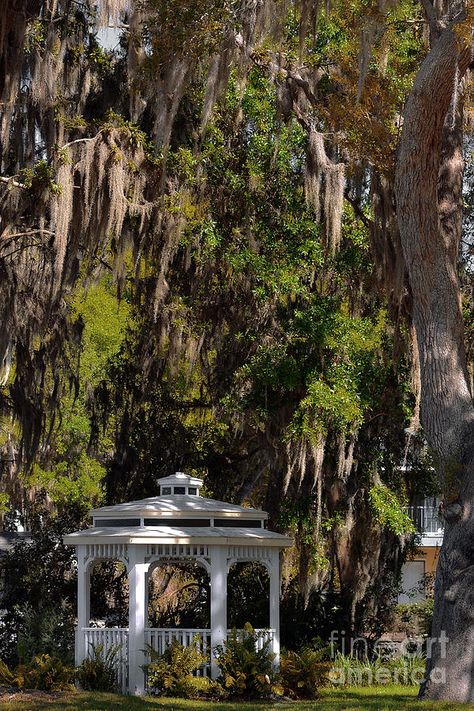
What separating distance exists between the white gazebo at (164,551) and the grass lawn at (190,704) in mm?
1229

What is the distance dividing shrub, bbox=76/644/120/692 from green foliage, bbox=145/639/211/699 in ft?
1.60

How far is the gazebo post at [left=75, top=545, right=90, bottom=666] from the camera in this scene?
16.2 metres

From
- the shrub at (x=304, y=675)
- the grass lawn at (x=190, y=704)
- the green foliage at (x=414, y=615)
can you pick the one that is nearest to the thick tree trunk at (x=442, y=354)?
the grass lawn at (x=190, y=704)

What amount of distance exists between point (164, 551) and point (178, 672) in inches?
64.9

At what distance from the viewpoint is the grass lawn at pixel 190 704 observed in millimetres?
12570

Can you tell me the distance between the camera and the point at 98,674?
15.5 m

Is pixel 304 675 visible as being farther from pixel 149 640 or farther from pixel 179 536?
pixel 179 536

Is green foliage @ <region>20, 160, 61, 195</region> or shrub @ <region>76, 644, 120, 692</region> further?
green foliage @ <region>20, 160, 61, 195</region>

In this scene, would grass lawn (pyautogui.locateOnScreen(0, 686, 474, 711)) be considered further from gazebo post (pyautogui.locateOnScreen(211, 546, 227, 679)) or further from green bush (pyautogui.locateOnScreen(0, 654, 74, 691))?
gazebo post (pyautogui.locateOnScreen(211, 546, 227, 679))

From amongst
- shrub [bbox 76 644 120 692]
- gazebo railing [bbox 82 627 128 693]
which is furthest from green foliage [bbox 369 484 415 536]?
shrub [bbox 76 644 120 692]

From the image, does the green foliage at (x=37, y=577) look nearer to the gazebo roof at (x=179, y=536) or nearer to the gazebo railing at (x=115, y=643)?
the gazebo railing at (x=115, y=643)

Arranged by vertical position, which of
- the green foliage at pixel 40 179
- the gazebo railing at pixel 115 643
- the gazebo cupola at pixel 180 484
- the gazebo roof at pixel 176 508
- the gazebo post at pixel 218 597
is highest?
the green foliage at pixel 40 179

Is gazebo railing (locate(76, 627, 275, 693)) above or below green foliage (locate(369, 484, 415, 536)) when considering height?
below

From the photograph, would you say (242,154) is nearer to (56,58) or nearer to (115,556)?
(56,58)
